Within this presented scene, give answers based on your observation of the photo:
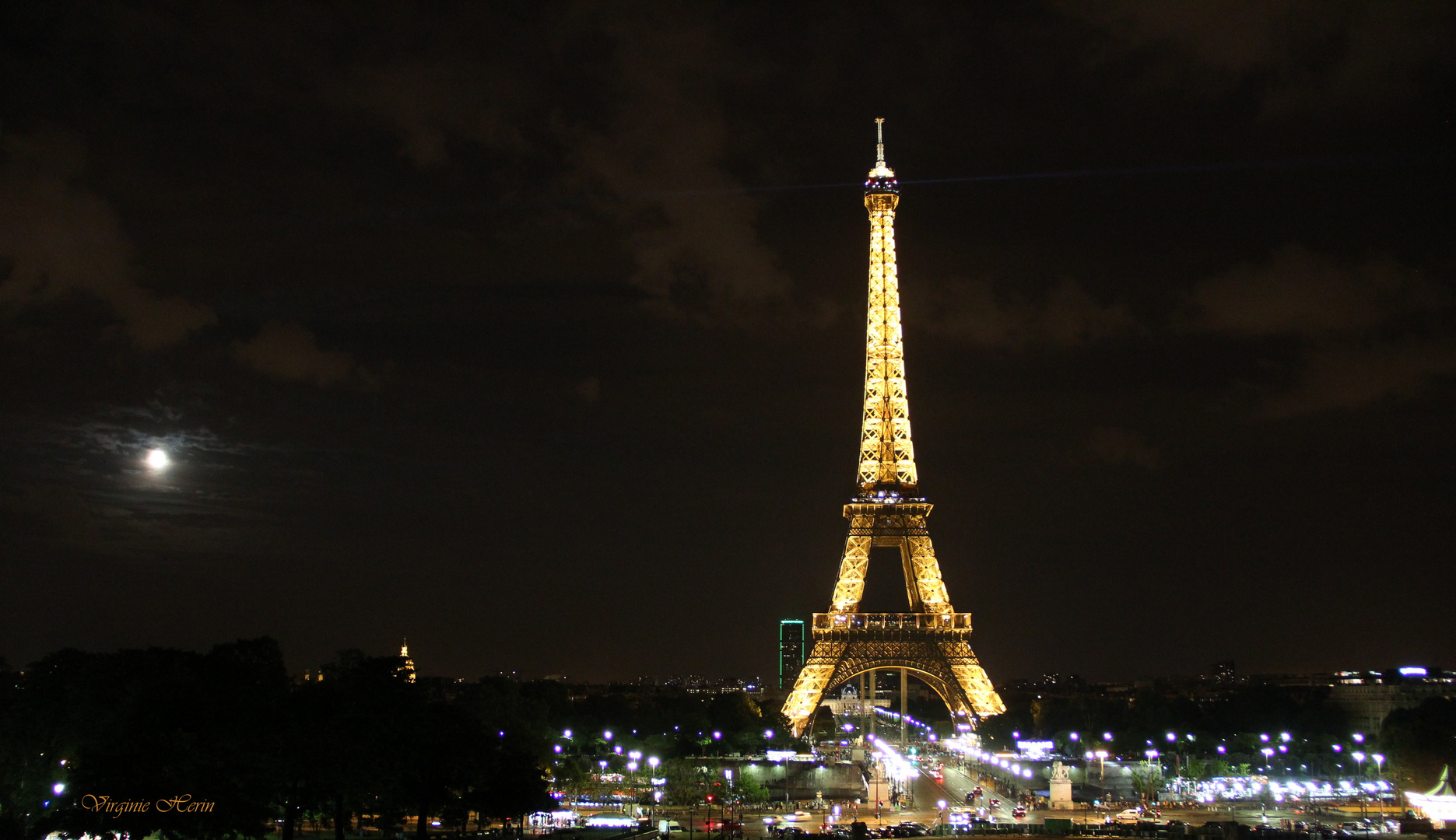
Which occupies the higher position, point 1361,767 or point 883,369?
point 883,369

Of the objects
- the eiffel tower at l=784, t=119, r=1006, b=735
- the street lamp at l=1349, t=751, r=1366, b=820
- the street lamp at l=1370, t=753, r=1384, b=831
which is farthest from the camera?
the eiffel tower at l=784, t=119, r=1006, b=735

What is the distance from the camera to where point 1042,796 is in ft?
217

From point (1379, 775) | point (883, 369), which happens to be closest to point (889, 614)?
point (883, 369)

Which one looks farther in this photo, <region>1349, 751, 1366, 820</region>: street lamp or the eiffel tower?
the eiffel tower

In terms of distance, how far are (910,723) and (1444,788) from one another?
4556 inches

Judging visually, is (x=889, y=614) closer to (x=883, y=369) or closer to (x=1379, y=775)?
(x=883, y=369)

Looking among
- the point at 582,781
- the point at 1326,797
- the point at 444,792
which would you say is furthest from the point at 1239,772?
the point at 444,792

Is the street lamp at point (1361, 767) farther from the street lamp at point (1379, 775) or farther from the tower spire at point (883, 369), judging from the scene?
the tower spire at point (883, 369)

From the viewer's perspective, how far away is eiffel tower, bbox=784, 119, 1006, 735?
90625 mm

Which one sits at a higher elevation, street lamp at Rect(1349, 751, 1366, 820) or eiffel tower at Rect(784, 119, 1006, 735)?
eiffel tower at Rect(784, 119, 1006, 735)

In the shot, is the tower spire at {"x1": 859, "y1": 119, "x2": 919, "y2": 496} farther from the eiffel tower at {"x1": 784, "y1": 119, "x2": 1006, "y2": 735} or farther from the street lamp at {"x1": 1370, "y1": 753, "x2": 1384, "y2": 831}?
the street lamp at {"x1": 1370, "y1": 753, "x2": 1384, "y2": 831}

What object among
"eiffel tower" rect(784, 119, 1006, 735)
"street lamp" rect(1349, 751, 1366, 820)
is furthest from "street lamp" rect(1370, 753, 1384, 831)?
"eiffel tower" rect(784, 119, 1006, 735)

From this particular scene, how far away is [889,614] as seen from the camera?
91188 mm

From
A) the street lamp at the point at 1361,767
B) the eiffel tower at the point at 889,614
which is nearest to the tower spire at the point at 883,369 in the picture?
the eiffel tower at the point at 889,614
